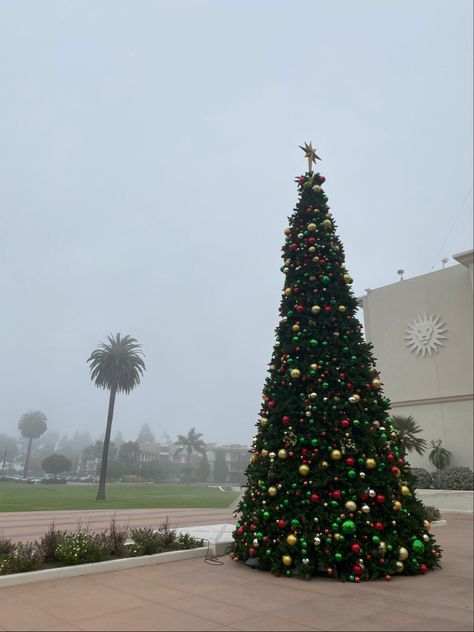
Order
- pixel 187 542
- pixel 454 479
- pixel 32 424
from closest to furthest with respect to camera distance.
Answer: pixel 187 542 → pixel 454 479 → pixel 32 424

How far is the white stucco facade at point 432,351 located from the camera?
25938 millimetres

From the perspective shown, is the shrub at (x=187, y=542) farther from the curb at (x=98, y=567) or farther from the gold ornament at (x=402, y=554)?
the gold ornament at (x=402, y=554)

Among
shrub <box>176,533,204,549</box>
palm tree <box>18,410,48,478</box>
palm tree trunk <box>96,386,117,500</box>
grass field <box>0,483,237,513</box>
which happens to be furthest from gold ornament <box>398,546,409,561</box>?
palm tree <box>18,410,48,478</box>

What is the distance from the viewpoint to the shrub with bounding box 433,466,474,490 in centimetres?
2145

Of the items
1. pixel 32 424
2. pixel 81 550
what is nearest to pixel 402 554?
pixel 81 550

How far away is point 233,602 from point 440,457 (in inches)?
908

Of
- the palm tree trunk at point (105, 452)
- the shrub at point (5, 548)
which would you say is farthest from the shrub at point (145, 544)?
the palm tree trunk at point (105, 452)

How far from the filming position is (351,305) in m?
7.93

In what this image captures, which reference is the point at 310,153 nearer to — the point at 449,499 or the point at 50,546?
the point at 50,546

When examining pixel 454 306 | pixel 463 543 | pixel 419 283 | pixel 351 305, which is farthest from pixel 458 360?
pixel 351 305

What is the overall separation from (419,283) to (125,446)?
72.2 m

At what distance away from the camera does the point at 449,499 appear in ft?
66.7

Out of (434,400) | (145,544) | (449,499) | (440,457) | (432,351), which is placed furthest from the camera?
(432,351)

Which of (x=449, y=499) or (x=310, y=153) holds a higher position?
(x=310, y=153)
